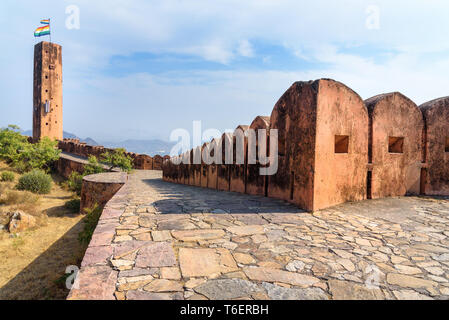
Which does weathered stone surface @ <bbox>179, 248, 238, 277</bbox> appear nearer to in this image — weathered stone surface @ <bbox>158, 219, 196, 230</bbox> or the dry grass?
weathered stone surface @ <bbox>158, 219, 196, 230</bbox>

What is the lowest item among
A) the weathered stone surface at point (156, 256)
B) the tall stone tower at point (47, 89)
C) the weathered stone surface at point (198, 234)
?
the weathered stone surface at point (156, 256)

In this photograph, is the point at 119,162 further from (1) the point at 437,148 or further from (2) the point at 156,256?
(1) the point at 437,148

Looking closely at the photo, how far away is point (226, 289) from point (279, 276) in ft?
1.57

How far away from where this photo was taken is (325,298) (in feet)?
6.24

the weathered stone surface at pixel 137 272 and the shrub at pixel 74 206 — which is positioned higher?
the weathered stone surface at pixel 137 272

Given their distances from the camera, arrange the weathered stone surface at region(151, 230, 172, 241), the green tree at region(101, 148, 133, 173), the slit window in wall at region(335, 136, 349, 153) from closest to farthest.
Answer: the weathered stone surface at region(151, 230, 172, 241)
the slit window in wall at region(335, 136, 349, 153)
the green tree at region(101, 148, 133, 173)

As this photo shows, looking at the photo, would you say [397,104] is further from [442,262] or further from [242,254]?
[242,254]

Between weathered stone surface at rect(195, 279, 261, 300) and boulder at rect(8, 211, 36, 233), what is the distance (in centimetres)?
835

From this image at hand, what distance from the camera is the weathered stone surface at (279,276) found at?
213 centimetres

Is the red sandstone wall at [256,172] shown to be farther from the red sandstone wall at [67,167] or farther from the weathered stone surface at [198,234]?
the red sandstone wall at [67,167]

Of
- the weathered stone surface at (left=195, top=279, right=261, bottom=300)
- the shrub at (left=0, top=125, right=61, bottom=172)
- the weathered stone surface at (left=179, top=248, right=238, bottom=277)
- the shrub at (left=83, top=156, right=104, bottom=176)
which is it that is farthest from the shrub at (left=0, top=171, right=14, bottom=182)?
the weathered stone surface at (left=195, top=279, right=261, bottom=300)

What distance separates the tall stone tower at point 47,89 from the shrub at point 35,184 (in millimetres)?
16019

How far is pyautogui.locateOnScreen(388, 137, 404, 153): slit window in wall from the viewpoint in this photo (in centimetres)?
560

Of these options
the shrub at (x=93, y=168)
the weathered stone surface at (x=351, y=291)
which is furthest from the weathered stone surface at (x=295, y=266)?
the shrub at (x=93, y=168)
